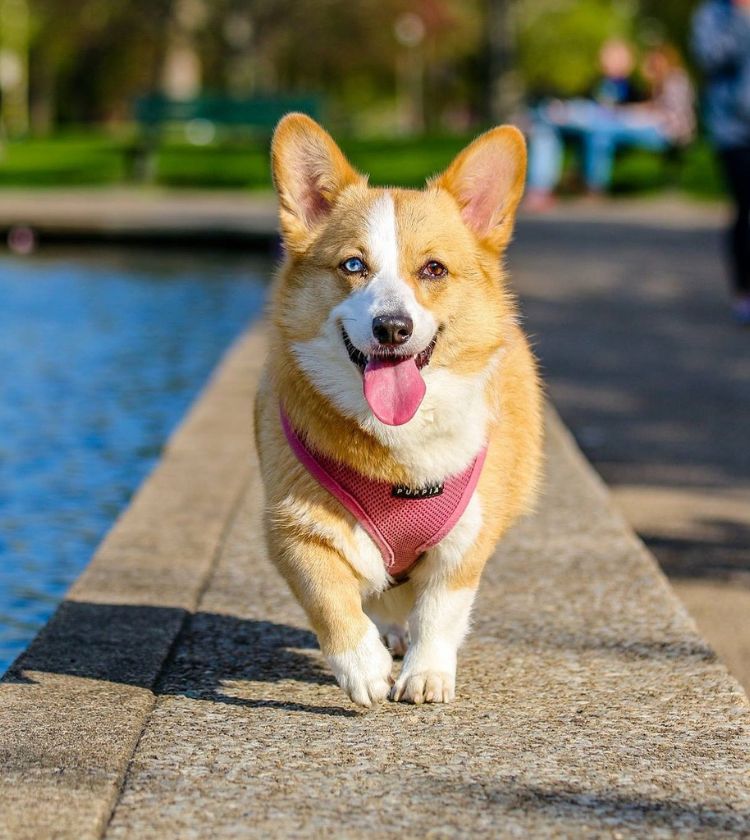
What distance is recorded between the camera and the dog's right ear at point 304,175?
159 inches

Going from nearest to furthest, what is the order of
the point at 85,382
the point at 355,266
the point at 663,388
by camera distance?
1. the point at 355,266
2. the point at 663,388
3. the point at 85,382

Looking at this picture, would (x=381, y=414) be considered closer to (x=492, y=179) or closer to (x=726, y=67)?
(x=492, y=179)

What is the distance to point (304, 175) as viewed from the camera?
13.6 ft

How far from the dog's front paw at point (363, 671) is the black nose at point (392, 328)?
A: 0.70 meters

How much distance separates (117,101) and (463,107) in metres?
20.6

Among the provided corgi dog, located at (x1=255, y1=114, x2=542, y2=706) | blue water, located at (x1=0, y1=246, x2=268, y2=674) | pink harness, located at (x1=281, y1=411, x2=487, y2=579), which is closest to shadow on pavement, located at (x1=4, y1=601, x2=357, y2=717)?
corgi dog, located at (x1=255, y1=114, x2=542, y2=706)

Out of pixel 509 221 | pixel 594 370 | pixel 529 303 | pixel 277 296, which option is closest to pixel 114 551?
pixel 277 296

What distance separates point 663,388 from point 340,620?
6.04 m

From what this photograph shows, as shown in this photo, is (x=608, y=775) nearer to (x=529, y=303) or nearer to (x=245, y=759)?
(x=245, y=759)

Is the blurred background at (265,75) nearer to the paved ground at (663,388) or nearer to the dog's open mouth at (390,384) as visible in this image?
the paved ground at (663,388)

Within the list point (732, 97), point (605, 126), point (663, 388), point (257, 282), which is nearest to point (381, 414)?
point (663, 388)

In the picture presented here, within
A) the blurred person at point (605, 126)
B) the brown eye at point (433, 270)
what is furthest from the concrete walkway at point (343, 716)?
the blurred person at point (605, 126)

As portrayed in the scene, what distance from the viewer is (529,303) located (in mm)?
12758

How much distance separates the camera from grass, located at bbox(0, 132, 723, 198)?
24781 mm
